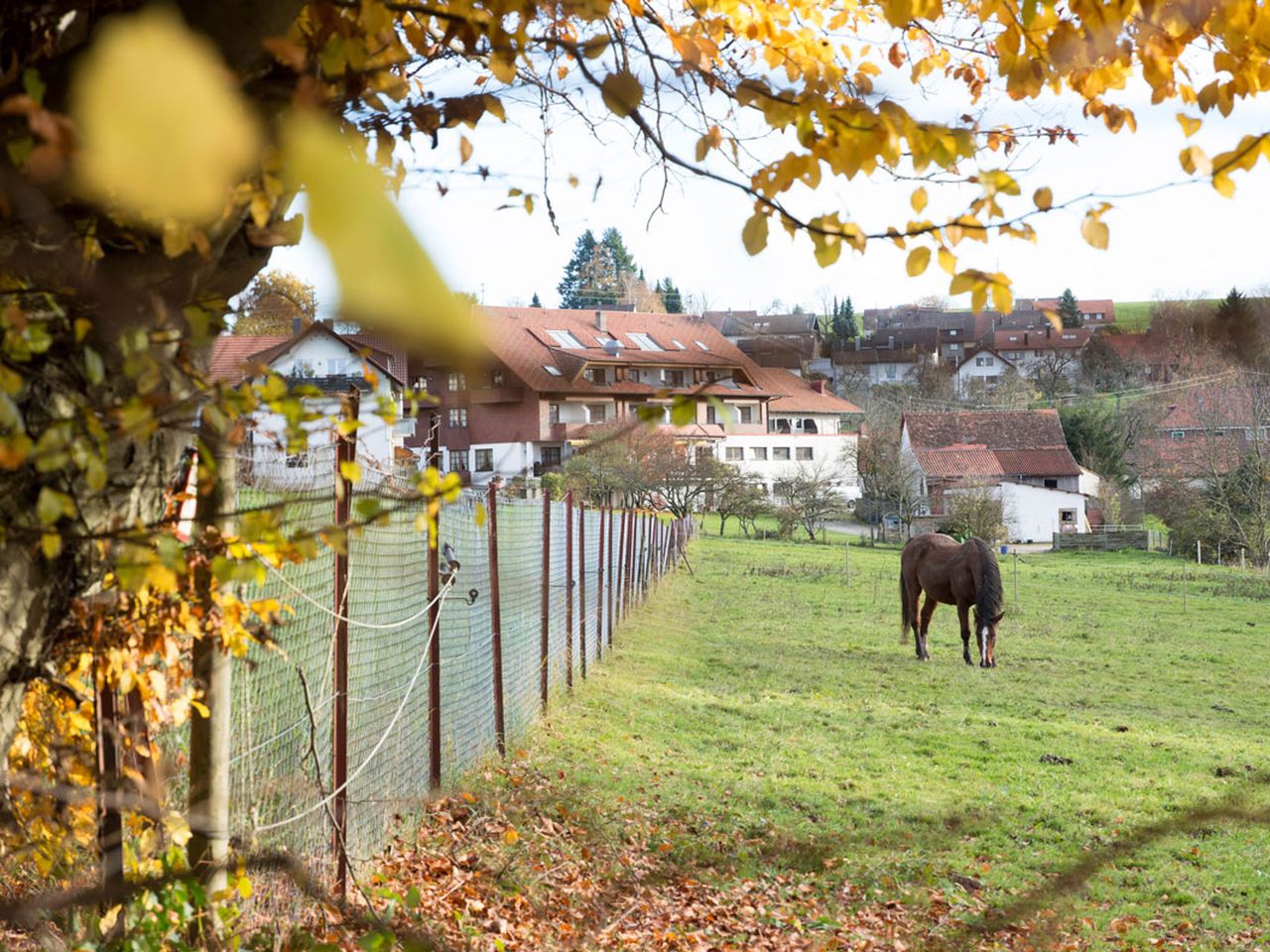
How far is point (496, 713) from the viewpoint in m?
7.14

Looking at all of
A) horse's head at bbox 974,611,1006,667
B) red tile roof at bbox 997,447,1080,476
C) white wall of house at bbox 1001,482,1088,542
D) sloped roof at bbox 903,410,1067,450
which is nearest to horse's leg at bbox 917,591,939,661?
horse's head at bbox 974,611,1006,667

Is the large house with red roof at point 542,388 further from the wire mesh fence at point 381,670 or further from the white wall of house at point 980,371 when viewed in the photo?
the white wall of house at point 980,371

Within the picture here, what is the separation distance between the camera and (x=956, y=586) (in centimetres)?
1577

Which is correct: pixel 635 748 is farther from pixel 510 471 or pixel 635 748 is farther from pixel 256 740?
pixel 510 471

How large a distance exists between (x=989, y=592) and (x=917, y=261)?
1343cm

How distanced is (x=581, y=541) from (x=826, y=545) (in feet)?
91.4

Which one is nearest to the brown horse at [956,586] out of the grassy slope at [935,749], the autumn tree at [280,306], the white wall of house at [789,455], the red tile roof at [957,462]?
the grassy slope at [935,749]

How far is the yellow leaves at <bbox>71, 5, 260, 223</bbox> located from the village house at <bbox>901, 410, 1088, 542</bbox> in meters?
46.3

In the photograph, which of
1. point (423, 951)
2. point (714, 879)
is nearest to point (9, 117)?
point (423, 951)

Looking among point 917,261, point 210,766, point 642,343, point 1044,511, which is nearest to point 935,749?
point 642,343

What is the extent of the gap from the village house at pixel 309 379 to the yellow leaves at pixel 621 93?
24.4 inches

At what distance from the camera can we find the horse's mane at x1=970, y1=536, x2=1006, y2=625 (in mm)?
14812

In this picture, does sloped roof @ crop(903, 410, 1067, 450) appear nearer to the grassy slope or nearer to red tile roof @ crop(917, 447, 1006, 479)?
red tile roof @ crop(917, 447, 1006, 479)

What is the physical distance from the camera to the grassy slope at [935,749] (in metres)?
6.61
